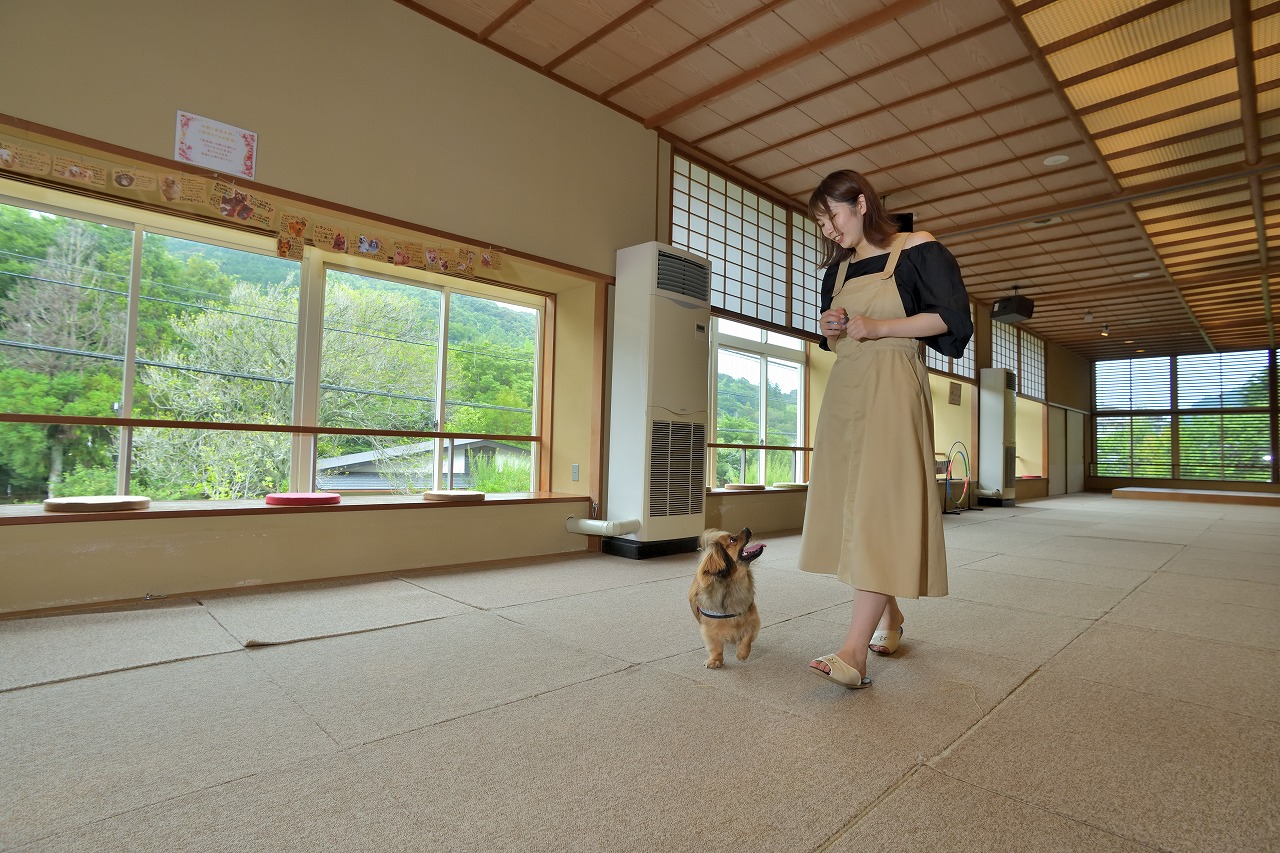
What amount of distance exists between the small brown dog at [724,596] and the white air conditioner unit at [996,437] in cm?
932

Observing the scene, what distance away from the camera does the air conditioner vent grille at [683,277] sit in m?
4.45

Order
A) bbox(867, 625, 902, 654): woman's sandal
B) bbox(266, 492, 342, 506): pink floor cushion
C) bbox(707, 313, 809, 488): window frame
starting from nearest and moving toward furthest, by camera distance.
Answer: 1. bbox(867, 625, 902, 654): woman's sandal
2. bbox(266, 492, 342, 506): pink floor cushion
3. bbox(707, 313, 809, 488): window frame

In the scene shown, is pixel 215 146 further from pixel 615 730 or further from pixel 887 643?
pixel 887 643

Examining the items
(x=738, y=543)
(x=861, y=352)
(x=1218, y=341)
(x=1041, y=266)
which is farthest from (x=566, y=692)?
(x=1218, y=341)

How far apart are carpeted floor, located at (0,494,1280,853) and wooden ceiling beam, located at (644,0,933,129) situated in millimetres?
3187

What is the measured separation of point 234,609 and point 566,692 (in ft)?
5.70

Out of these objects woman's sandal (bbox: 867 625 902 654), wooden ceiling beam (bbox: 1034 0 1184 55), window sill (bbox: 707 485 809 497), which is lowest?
woman's sandal (bbox: 867 625 902 654)

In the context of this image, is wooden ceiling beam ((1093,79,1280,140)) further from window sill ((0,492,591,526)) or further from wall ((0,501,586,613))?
wall ((0,501,586,613))

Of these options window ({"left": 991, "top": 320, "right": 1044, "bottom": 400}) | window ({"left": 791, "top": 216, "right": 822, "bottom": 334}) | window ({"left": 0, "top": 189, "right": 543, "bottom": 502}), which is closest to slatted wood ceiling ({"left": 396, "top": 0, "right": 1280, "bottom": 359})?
window ({"left": 791, "top": 216, "right": 822, "bottom": 334})

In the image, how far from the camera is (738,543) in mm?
2158

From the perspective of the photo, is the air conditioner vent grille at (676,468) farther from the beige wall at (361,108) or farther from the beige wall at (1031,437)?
the beige wall at (1031,437)

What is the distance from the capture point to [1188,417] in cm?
1479

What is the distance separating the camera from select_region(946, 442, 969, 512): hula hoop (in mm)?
8898

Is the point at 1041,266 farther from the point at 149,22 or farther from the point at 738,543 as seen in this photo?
the point at 149,22
